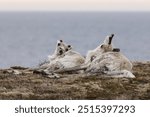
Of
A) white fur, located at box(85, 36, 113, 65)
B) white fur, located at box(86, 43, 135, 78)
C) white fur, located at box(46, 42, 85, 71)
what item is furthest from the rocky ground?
white fur, located at box(85, 36, 113, 65)

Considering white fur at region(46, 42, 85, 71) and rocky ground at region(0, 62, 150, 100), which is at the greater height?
white fur at region(46, 42, 85, 71)

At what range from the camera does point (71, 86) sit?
18562 millimetres

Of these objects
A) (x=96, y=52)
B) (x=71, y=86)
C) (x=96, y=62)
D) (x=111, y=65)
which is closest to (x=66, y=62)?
(x=96, y=52)

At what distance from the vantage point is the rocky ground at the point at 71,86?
17312 millimetres

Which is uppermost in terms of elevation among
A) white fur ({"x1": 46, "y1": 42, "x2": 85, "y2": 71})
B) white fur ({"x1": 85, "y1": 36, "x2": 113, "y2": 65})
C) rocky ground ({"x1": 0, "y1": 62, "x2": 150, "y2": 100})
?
white fur ({"x1": 85, "y1": 36, "x2": 113, "y2": 65})

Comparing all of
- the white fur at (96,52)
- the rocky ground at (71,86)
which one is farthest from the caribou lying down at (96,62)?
the rocky ground at (71,86)

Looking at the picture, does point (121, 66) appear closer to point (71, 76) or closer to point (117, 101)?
point (71, 76)

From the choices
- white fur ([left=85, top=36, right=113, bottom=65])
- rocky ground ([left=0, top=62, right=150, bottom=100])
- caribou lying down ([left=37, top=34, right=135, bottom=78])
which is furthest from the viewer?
white fur ([left=85, top=36, right=113, bottom=65])

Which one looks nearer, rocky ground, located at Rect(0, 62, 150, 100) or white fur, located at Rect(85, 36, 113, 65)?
rocky ground, located at Rect(0, 62, 150, 100)

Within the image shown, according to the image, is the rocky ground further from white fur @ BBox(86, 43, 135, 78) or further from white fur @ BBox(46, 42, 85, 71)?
white fur @ BBox(46, 42, 85, 71)

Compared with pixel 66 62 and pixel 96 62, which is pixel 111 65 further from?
pixel 66 62

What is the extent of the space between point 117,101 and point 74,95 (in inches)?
57.1

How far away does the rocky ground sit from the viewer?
56.8 feet

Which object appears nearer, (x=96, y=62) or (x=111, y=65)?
(x=111, y=65)
